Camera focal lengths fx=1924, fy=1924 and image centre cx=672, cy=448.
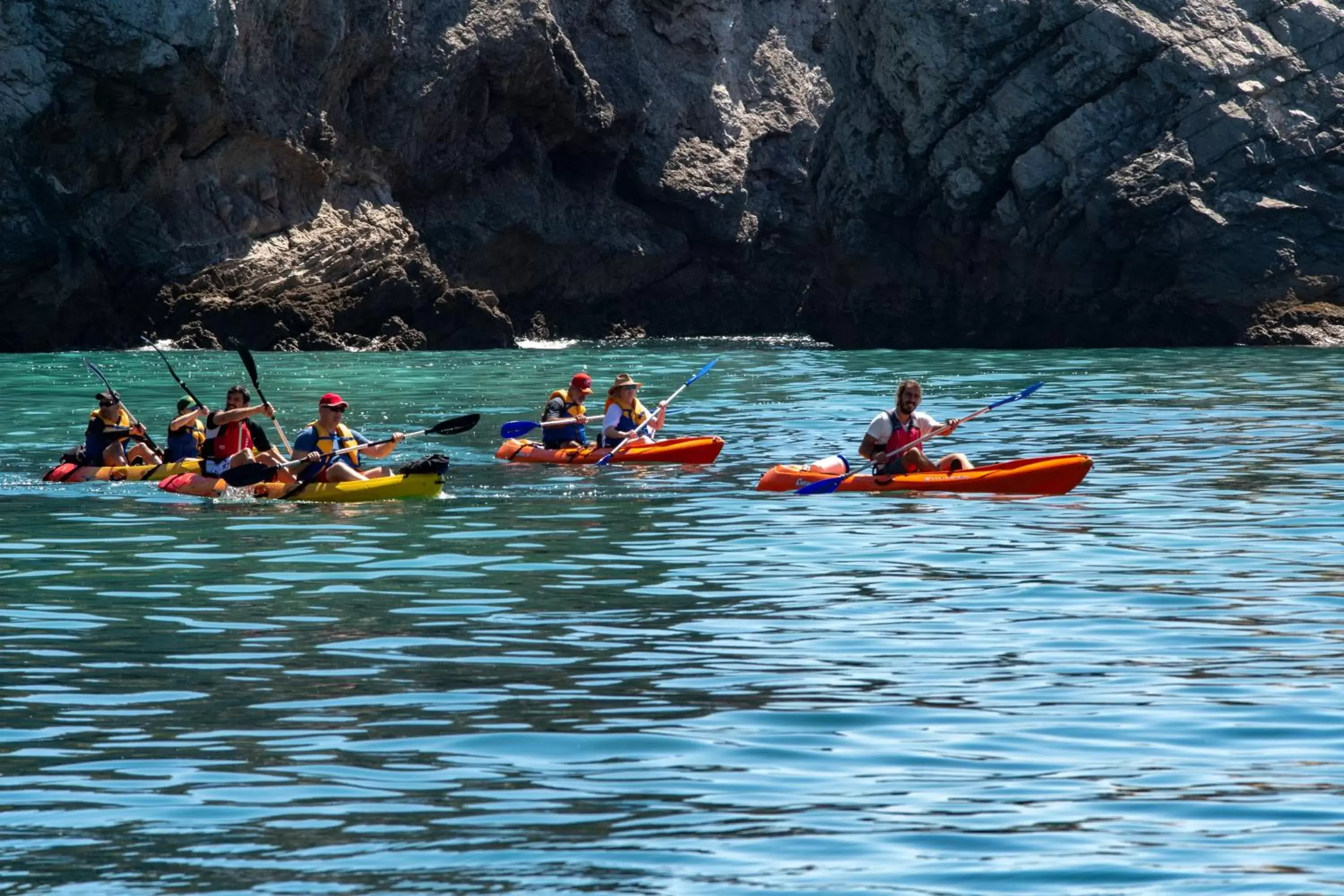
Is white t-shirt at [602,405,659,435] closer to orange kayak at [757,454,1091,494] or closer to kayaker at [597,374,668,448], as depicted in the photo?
kayaker at [597,374,668,448]

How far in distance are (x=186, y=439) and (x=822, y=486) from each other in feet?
21.2

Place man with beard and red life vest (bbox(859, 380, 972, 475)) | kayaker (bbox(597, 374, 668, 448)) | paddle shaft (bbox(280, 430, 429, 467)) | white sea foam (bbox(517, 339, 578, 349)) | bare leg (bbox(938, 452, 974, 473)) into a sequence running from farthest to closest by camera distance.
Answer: white sea foam (bbox(517, 339, 578, 349)) < kayaker (bbox(597, 374, 668, 448)) < bare leg (bbox(938, 452, 974, 473)) < paddle shaft (bbox(280, 430, 429, 467)) < man with beard and red life vest (bbox(859, 380, 972, 475))

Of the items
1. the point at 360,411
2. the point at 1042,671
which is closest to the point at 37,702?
the point at 1042,671

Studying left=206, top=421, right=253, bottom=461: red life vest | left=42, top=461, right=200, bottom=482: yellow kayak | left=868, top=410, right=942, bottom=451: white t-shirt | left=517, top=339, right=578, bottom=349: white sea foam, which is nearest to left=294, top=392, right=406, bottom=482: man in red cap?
left=206, top=421, right=253, bottom=461: red life vest

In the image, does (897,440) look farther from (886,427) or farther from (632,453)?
(632,453)

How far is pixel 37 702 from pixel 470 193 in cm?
4814

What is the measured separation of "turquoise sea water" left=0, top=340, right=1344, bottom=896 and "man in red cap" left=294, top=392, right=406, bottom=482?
2.59 ft

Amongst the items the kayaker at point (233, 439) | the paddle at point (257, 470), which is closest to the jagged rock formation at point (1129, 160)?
the kayaker at point (233, 439)

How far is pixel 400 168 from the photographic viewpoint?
173 ft

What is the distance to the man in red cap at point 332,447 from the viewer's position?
1677cm

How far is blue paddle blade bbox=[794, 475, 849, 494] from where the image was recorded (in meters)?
16.4

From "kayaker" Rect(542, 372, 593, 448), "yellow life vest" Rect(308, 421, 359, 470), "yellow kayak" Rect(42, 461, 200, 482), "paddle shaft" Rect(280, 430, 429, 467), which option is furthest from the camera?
"kayaker" Rect(542, 372, 593, 448)

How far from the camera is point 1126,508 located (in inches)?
589

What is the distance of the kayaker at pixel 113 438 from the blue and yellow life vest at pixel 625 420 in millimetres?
4577
